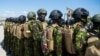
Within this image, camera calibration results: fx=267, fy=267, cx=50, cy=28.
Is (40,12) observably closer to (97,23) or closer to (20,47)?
(20,47)

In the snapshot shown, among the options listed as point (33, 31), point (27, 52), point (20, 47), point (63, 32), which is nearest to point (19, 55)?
point (20, 47)

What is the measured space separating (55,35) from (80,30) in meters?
1.10

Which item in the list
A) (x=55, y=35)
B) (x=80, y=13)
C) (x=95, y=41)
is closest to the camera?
(x=95, y=41)

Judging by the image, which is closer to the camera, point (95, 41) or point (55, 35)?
point (95, 41)

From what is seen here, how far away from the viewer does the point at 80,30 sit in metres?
5.50

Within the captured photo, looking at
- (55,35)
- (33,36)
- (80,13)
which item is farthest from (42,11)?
(80,13)

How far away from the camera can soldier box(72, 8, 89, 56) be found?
536 cm

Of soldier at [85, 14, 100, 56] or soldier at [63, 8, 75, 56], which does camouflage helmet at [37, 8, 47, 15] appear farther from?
soldier at [85, 14, 100, 56]

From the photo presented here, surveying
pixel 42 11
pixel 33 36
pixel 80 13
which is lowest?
pixel 33 36

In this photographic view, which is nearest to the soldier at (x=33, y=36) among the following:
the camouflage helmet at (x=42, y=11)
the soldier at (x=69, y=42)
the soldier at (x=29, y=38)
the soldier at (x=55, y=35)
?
the soldier at (x=29, y=38)

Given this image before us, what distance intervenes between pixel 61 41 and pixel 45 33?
77 centimetres

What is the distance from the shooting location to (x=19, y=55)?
11758mm

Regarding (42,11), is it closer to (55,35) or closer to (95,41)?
(55,35)

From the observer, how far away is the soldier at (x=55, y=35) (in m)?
6.34
